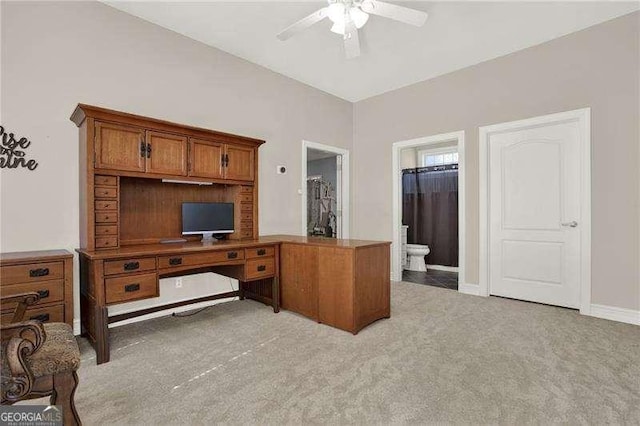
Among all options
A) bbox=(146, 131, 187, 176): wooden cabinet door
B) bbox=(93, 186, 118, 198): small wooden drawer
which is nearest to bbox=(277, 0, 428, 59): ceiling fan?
bbox=(146, 131, 187, 176): wooden cabinet door

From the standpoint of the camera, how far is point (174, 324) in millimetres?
2896

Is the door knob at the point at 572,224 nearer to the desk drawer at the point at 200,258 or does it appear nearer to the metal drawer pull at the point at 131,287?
the desk drawer at the point at 200,258

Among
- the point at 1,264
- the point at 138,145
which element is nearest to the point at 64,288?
the point at 1,264

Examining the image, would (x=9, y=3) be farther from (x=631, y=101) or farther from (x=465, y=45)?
(x=631, y=101)

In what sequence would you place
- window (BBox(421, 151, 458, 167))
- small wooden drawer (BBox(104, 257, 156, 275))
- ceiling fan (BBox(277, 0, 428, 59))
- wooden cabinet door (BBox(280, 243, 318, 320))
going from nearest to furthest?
small wooden drawer (BBox(104, 257, 156, 275)) < ceiling fan (BBox(277, 0, 428, 59)) < wooden cabinet door (BBox(280, 243, 318, 320)) < window (BBox(421, 151, 458, 167))

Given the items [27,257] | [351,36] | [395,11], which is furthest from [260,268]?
[395,11]

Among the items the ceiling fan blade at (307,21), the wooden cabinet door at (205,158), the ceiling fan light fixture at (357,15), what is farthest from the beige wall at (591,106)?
the wooden cabinet door at (205,158)

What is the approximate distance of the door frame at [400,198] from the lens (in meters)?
4.03

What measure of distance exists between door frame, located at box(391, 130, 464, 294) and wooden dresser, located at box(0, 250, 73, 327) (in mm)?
3802

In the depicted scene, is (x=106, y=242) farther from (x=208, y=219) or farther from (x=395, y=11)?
(x=395, y=11)

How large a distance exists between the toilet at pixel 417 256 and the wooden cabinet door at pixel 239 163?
3307 millimetres

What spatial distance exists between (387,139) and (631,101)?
2656 mm

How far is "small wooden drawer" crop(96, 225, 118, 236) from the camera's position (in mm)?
2453

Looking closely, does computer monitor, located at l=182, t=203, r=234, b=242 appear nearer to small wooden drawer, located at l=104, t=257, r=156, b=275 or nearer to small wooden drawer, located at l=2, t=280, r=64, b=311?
small wooden drawer, located at l=104, t=257, r=156, b=275
